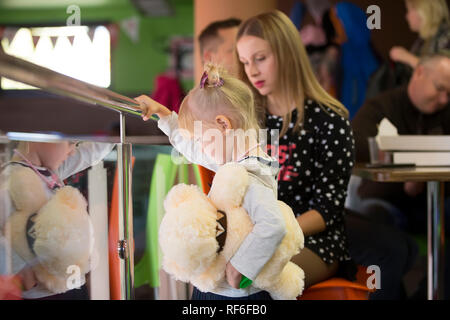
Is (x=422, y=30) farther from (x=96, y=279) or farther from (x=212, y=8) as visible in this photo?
(x=96, y=279)

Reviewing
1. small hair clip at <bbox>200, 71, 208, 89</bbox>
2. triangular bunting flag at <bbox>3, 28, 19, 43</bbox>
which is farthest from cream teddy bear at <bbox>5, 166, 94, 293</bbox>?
triangular bunting flag at <bbox>3, 28, 19, 43</bbox>

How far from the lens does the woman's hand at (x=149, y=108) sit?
26.4 inches

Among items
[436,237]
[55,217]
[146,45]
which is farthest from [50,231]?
[146,45]

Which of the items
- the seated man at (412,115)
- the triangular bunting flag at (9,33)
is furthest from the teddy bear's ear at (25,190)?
the triangular bunting flag at (9,33)

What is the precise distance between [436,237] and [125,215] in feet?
3.01

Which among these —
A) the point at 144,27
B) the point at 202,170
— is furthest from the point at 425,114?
the point at 144,27

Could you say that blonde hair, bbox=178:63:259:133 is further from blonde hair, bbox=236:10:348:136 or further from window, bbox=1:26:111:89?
window, bbox=1:26:111:89

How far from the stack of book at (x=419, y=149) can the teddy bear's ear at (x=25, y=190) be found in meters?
0.79

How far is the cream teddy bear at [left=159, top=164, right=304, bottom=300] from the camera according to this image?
2.01ft

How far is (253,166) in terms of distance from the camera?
0.64 metres

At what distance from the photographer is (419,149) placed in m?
1.07
